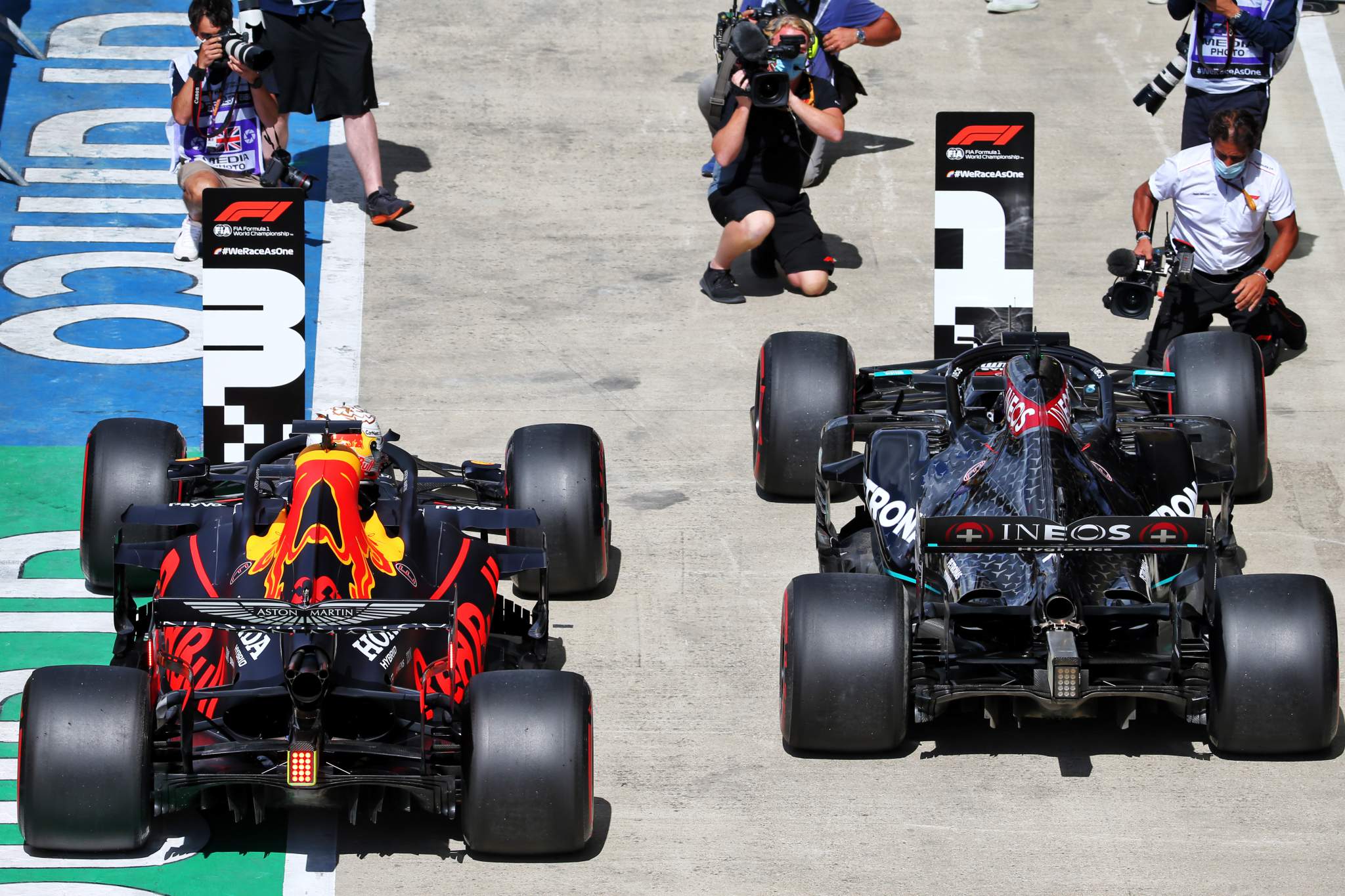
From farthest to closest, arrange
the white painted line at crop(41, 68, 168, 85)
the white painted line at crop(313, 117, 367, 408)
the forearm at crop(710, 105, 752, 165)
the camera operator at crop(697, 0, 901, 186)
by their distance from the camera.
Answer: the white painted line at crop(41, 68, 168, 85) < the camera operator at crop(697, 0, 901, 186) < the forearm at crop(710, 105, 752, 165) < the white painted line at crop(313, 117, 367, 408)

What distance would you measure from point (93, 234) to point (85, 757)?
7441mm

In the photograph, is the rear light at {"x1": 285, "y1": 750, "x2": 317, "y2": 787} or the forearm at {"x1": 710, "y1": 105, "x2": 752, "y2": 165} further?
the forearm at {"x1": 710, "y1": 105, "x2": 752, "y2": 165}

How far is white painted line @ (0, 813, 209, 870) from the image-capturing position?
26.0ft

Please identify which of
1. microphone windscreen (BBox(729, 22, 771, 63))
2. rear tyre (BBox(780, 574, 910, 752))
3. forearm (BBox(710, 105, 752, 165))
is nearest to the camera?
rear tyre (BBox(780, 574, 910, 752))

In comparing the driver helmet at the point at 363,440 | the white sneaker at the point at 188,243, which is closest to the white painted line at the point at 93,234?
the white sneaker at the point at 188,243

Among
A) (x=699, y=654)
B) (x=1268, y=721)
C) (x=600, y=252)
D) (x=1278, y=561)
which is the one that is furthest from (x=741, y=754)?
(x=600, y=252)

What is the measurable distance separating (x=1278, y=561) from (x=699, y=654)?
2898 mm

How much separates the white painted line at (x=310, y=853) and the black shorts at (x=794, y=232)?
6017 millimetres

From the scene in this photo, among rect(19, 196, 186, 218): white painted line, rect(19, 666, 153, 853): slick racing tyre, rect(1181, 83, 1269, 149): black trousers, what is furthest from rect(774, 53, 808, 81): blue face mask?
rect(19, 666, 153, 853): slick racing tyre

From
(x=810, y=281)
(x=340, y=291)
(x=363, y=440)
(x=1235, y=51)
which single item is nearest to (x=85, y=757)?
(x=363, y=440)

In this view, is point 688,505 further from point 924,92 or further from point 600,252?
point 924,92

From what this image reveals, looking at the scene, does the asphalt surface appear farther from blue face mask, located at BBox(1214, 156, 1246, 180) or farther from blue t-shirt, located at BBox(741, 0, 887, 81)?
blue face mask, located at BBox(1214, 156, 1246, 180)

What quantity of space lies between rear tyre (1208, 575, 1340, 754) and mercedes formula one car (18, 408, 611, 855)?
2407 mm

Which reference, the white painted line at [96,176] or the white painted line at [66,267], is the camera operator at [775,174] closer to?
the white painted line at [66,267]
